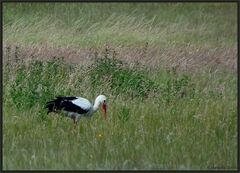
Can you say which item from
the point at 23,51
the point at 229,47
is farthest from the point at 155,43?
the point at 23,51

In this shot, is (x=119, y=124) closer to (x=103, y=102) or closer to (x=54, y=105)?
(x=103, y=102)

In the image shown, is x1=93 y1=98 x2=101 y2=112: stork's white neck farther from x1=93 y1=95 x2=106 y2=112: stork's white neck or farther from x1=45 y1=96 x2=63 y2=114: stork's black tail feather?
x1=45 y1=96 x2=63 y2=114: stork's black tail feather

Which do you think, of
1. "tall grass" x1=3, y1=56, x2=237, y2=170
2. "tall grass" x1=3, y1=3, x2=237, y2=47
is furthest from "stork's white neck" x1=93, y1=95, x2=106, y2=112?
"tall grass" x1=3, y1=3, x2=237, y2=47

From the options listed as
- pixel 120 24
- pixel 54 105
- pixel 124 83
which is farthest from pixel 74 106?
pixel 120 24

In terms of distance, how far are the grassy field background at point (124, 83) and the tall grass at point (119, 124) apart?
0.6 inches

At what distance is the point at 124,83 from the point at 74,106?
5.01ft

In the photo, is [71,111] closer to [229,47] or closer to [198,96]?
[198,96]

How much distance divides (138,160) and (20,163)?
128cm

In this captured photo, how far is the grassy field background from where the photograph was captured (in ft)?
26.9

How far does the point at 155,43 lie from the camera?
44.1ft

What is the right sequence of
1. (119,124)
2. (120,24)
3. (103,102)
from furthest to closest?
1. (120,24)
2. (103,102)
3. (119,124)

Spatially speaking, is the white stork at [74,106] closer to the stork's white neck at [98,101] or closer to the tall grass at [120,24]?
the stork's white neck at [98,101]

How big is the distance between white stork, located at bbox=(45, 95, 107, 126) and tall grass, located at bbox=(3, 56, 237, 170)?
12cm

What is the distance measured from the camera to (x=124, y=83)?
10.5 metres
